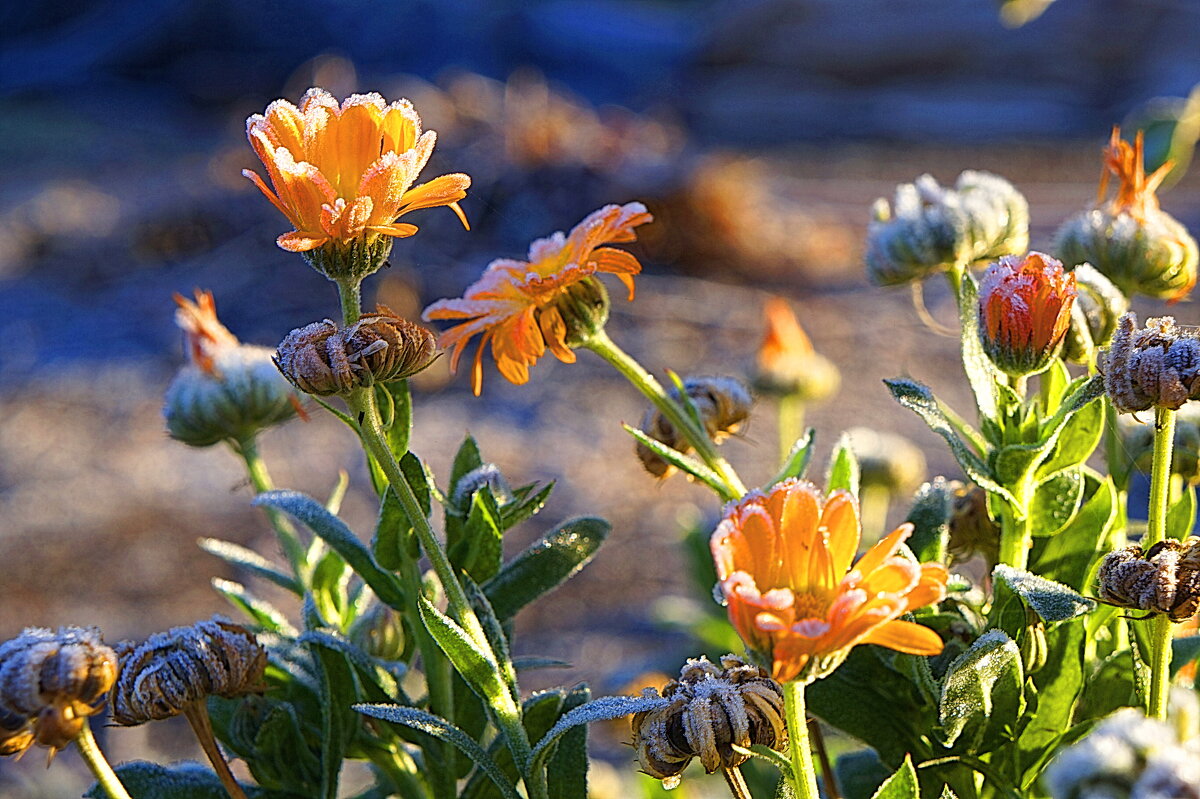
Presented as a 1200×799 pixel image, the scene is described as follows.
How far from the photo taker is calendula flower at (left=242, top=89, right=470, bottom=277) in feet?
1.96

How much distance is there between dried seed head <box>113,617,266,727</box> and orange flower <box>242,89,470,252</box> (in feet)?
0.64

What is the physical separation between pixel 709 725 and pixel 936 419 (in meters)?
0.18

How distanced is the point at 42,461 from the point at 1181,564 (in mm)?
4041

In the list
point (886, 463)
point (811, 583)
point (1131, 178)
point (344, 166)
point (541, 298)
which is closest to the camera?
point (811, 583)

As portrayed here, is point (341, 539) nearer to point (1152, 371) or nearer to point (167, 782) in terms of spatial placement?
point (167, 782)

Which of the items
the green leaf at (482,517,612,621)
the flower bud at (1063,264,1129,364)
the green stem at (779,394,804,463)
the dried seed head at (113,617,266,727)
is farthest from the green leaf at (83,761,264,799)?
the green stem at (779,394,804,463)

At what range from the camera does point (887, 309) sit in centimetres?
516

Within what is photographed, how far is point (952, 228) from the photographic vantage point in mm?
902

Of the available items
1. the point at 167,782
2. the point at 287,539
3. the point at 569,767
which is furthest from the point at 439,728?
the point at 287,539

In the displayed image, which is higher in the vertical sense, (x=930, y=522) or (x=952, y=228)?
(x=952, y=228)

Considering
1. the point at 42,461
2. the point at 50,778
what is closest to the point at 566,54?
the point at 42,461

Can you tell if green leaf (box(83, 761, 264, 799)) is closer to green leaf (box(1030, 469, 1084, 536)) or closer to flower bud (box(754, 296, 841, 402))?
green leaf (box(1030, 469, 1084, 536))

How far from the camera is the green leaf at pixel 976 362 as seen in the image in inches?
26.7

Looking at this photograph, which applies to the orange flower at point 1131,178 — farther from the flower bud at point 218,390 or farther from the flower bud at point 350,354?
the flower bud at point 218,390
